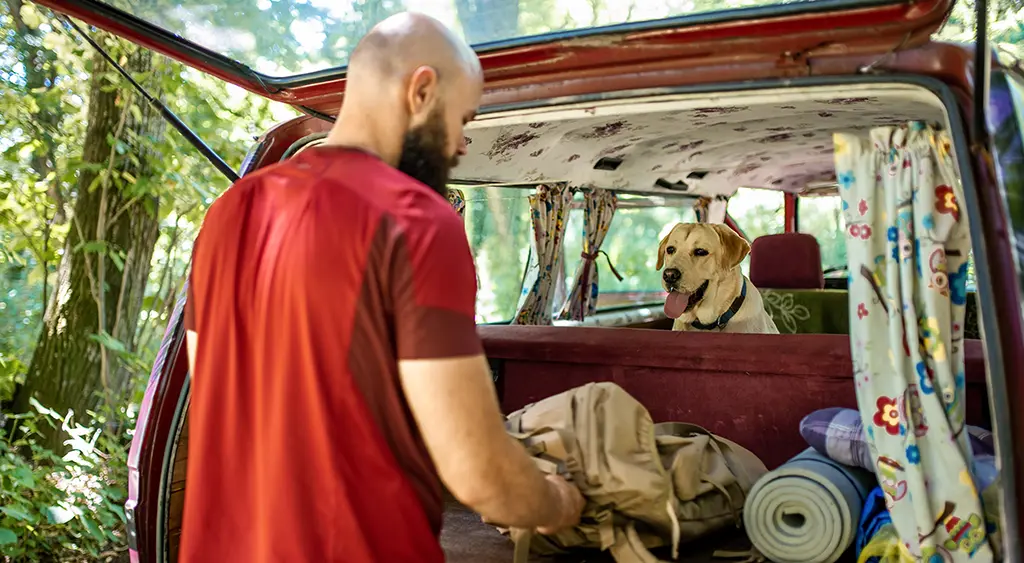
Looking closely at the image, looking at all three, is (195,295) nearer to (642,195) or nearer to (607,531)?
(607,531)

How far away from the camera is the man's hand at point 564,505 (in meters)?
1.45

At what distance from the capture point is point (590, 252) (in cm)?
591

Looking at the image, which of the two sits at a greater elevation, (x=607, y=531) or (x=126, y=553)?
(x=607, y=531)

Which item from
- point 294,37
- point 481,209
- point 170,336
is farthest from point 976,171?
point 481,209

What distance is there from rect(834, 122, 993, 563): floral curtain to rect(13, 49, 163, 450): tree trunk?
444 cm

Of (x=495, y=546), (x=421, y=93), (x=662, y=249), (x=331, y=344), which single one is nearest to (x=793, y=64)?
(x=421, y=93)

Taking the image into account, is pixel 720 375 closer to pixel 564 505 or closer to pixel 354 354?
pixel 564 505

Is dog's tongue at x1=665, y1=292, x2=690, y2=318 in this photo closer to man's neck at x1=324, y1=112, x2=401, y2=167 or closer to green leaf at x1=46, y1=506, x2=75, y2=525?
green leaf at x1=46, y1=506, x2=75, y2=525

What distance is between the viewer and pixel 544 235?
210 inches

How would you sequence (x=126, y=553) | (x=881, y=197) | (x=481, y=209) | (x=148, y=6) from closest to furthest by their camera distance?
1. (x=881, y=197)
2. (x=148, y=6)
3. (x=126, y=553)
4. (x=481, y=209)

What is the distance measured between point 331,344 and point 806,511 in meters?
1.60

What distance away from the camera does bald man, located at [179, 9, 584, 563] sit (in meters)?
1.16

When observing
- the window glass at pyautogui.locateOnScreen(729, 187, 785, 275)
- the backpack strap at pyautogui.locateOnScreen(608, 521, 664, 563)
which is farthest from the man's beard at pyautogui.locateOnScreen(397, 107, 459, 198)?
the window glass at pyautogui.locateOnScreen(729, 187, 785, 275)

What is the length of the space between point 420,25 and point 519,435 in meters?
1.10
